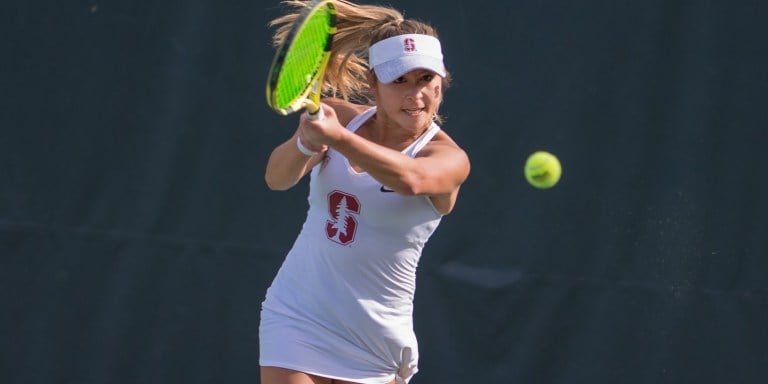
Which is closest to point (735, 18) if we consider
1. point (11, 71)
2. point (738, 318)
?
point (738, 318)

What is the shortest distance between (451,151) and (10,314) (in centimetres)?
227

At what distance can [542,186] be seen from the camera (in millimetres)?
4738

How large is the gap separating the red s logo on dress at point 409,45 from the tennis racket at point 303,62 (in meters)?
0.26

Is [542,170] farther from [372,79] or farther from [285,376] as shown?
[285,376]

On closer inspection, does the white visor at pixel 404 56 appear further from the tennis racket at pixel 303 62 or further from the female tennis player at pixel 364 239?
the tennis racket at pixel 303 62

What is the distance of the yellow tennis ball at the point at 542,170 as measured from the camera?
15.1 ft

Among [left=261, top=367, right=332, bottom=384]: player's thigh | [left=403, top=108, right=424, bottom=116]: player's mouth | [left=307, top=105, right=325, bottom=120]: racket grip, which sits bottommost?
[left=261, top=367, right=332, bottom=384]: player's thigh

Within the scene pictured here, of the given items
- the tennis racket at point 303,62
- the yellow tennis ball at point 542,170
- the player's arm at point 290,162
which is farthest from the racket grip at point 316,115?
the yellow tennis ball at point 542,170

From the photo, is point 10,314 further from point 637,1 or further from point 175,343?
point 637,1

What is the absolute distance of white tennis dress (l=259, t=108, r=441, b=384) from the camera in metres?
3.35

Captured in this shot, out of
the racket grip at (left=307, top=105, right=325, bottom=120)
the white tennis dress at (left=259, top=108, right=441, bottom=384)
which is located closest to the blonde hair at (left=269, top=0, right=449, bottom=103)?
the white tennis dress at (left=259, top=108, right=441, bottom=384)

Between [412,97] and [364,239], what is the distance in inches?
16.1

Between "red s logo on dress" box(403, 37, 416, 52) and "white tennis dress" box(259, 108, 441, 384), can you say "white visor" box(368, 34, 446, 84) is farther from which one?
"white tennis dress" box(259, 108, 441, 384)

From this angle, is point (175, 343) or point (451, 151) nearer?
point (451, 151)
